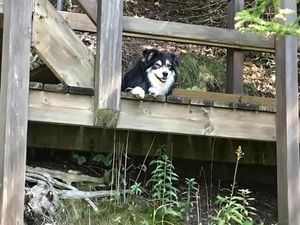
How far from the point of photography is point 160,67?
6.37m

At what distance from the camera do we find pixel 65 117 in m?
4.72

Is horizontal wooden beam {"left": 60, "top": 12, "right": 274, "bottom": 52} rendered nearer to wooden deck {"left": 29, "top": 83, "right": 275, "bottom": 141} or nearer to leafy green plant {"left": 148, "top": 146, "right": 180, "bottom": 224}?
wooden deck {"left": 29, "top": 83, "right": 275, "bottom": 141}

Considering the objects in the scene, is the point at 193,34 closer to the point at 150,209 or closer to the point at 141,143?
the point at 141,143

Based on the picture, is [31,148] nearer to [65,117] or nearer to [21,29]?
[65,117]

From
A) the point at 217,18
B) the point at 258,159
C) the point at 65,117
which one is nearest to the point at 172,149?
the point at 258,159

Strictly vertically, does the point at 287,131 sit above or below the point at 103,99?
below

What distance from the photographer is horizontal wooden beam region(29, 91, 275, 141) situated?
185 inches

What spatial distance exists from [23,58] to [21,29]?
0.21 m

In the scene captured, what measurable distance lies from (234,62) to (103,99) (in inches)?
78.0

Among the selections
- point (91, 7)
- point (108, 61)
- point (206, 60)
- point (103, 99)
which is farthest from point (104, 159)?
point (206, 60)

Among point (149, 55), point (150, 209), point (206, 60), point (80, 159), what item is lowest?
point (150, 209)

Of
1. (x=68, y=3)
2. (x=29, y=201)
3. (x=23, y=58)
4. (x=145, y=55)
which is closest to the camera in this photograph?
(x=23, y=58)

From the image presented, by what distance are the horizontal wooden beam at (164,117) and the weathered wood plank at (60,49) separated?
0.16 meters

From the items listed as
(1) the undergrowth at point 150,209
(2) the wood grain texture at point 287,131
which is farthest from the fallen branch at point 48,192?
(2) the wood grain texture at point 287,131
